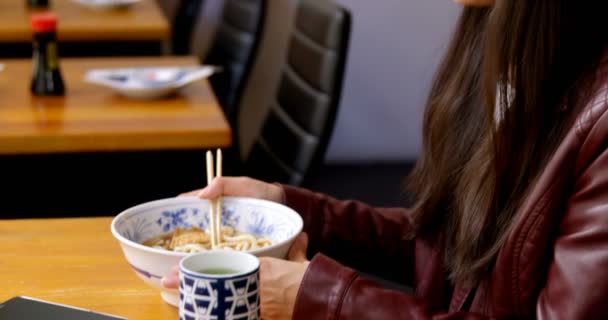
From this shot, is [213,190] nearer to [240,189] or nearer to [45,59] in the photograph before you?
[240,189]

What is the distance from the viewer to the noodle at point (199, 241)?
1.21 meters

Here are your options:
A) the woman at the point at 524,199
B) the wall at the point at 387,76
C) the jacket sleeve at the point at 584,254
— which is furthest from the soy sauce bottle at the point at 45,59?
the wall at the point at 387,76

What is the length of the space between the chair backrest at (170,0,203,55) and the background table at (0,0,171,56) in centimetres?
45

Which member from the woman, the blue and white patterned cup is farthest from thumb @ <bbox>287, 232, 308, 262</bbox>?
the blue and white patterned cup

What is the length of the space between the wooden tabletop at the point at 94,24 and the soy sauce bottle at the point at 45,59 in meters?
0.68

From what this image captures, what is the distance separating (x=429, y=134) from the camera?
4.71 feet

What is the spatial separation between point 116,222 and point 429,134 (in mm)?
494

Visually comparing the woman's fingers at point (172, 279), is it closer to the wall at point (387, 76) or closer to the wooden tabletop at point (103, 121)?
the wooden tabletop at point (103, 121)

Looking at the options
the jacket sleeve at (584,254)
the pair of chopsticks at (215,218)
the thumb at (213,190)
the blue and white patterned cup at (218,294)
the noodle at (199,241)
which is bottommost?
the noodle at (199,241)

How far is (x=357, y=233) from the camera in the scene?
149cm

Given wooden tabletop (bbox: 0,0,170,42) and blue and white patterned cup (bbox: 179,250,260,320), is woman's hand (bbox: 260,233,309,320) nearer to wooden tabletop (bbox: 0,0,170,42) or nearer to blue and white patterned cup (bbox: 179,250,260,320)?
blue and white patterned cup (bbox: 179,250,260,320)

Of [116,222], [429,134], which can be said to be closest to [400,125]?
[429,134]

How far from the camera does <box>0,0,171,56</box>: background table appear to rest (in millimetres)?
2855

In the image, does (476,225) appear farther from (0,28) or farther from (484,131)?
(0,28)
